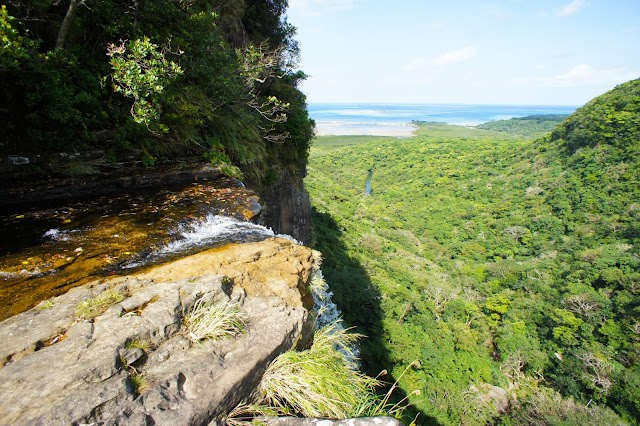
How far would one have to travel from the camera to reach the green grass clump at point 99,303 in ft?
8.85

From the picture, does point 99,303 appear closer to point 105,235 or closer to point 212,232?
point 105,235

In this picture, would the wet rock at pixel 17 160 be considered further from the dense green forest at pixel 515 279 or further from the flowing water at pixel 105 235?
the dense green forest at pixel 515 279

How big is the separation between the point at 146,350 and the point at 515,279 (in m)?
50.2

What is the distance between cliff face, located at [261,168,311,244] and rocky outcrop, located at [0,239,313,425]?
800 cm

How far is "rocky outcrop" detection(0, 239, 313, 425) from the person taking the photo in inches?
77.7

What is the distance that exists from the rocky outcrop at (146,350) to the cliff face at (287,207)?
800 centimetres

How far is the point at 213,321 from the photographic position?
2.79m

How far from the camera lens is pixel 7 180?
5.07 metres

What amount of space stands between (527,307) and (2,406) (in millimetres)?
46276

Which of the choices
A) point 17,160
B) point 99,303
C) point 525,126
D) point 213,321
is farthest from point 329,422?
point 525,126

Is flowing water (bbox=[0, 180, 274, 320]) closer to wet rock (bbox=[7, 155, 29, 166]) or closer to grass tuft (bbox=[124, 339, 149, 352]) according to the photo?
wet rock (bbox=[7, 155, 29, 166])

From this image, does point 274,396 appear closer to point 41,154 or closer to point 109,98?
point 41,154

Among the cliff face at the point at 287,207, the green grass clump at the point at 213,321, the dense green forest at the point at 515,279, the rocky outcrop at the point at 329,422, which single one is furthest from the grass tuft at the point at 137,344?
the dense green forest at the point at 515,279

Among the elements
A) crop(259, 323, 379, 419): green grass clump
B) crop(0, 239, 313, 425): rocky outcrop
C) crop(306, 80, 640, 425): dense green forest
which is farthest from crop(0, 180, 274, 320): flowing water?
crop(306, 80, 640, 425): dense green forest
